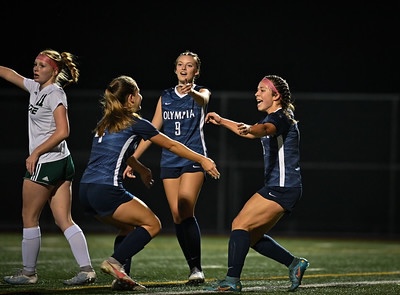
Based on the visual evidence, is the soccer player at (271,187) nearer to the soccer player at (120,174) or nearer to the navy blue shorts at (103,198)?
the soccer player at (120,174)

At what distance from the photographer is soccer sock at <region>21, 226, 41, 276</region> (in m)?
7.36

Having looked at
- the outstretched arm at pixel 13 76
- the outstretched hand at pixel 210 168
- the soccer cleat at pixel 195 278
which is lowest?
the soccer cleat at pixel 195 278

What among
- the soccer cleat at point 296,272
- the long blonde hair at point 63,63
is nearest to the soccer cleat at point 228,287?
the soccer cleat at point 296,272

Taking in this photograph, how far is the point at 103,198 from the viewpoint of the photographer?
6914 mm

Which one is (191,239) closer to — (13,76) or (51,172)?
(51,172)

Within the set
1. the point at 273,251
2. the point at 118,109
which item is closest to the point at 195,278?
the point at 273,251

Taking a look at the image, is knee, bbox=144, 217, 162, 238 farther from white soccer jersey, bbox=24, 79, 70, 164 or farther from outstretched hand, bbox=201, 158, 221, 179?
white soccer jersey, bbox=24, 79, 70, 164

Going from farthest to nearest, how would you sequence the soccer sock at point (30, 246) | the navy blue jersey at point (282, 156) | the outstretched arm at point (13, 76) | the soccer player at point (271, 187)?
1. the outstretched arm at point (13, 76)
2. the soccer sock at point (30, 246)
3. the navy blue jersey at point (282, 156)
4. the soccer player at point (271, 187)

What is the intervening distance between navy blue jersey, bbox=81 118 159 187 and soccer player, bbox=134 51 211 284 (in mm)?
849

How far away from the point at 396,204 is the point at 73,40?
367 inches

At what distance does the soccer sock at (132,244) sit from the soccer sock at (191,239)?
34.7 inches

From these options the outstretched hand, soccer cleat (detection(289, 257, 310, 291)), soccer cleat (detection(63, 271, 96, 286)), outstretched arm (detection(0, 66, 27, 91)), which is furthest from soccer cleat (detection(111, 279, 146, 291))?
outstretched arm (detection(0, 66, 27, 91))

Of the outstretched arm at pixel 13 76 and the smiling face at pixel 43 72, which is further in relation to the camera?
the outstretched arm at pixel 13 76

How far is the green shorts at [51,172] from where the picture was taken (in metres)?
7.26
